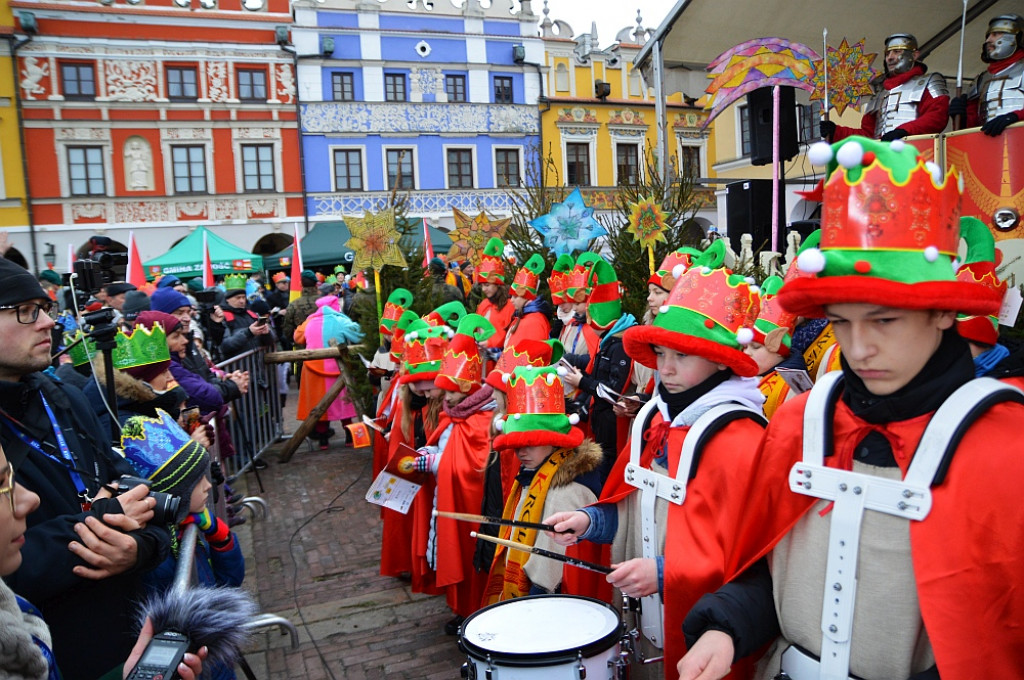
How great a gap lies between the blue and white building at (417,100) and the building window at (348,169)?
40mm

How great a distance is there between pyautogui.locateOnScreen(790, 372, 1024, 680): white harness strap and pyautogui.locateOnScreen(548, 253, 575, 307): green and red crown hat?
16.5ft

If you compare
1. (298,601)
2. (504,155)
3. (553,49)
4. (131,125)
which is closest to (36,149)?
(131,125)

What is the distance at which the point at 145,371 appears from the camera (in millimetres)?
4336

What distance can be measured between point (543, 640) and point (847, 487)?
1.20 m

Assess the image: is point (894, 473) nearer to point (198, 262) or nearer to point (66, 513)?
point (66, 513)

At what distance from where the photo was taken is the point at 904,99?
7465mm

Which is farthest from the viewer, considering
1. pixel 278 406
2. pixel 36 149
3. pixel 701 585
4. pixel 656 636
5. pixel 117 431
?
pixel 36 149

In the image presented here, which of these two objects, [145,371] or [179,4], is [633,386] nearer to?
[145,371]

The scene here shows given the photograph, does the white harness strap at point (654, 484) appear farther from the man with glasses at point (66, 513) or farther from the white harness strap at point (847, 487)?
the man with glasses at point (66, 513)

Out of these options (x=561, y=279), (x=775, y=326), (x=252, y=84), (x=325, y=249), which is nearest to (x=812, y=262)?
(x=775, y=326)

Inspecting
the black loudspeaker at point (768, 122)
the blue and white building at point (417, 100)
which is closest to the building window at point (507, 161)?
the blue and white building at point (417, 100)

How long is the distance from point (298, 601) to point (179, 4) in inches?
1076

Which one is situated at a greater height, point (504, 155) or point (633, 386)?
point (504, 155)

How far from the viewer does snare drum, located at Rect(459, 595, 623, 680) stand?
233 cm
